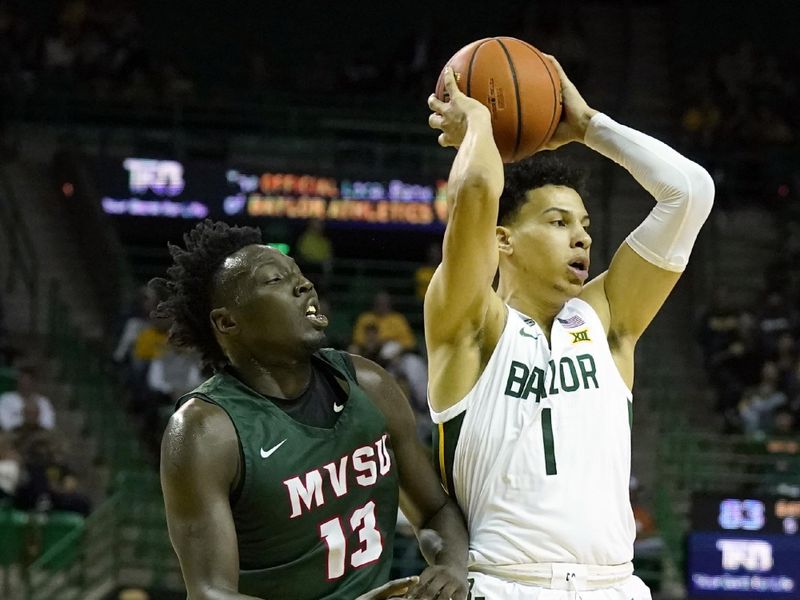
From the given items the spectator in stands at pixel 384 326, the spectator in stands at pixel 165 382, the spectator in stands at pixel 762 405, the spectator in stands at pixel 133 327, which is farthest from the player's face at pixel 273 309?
the spectator in stands at pixel 762 405

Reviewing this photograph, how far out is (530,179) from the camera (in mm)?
4375

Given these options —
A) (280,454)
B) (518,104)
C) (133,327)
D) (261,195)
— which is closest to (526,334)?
(518,104)

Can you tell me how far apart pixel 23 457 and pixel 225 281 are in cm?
698

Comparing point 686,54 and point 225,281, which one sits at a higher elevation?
point 686,54

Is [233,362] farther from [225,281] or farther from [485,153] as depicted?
[485,153]

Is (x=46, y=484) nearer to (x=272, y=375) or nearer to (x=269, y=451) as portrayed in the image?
(x=272, y=375)

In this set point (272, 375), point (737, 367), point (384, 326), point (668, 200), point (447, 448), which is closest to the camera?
point (272, 375)

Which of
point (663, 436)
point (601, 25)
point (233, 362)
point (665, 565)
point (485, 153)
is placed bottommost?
point (665, 565)

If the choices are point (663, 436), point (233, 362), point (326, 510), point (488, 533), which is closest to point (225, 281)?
point (233, 362)

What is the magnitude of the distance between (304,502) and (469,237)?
2.86 feet

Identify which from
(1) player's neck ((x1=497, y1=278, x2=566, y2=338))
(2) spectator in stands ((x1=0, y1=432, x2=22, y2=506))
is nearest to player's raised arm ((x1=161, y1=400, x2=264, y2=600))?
(1) player's neck ((x1=497, y1=278, x2=566, y2=338))

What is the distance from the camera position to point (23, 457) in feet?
33.9

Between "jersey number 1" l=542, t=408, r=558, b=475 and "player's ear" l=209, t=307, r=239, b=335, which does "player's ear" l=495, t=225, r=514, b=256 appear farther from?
"player's ear" l=209, t=307, r=239, b=335

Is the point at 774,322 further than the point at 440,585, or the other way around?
the point at 774,322
